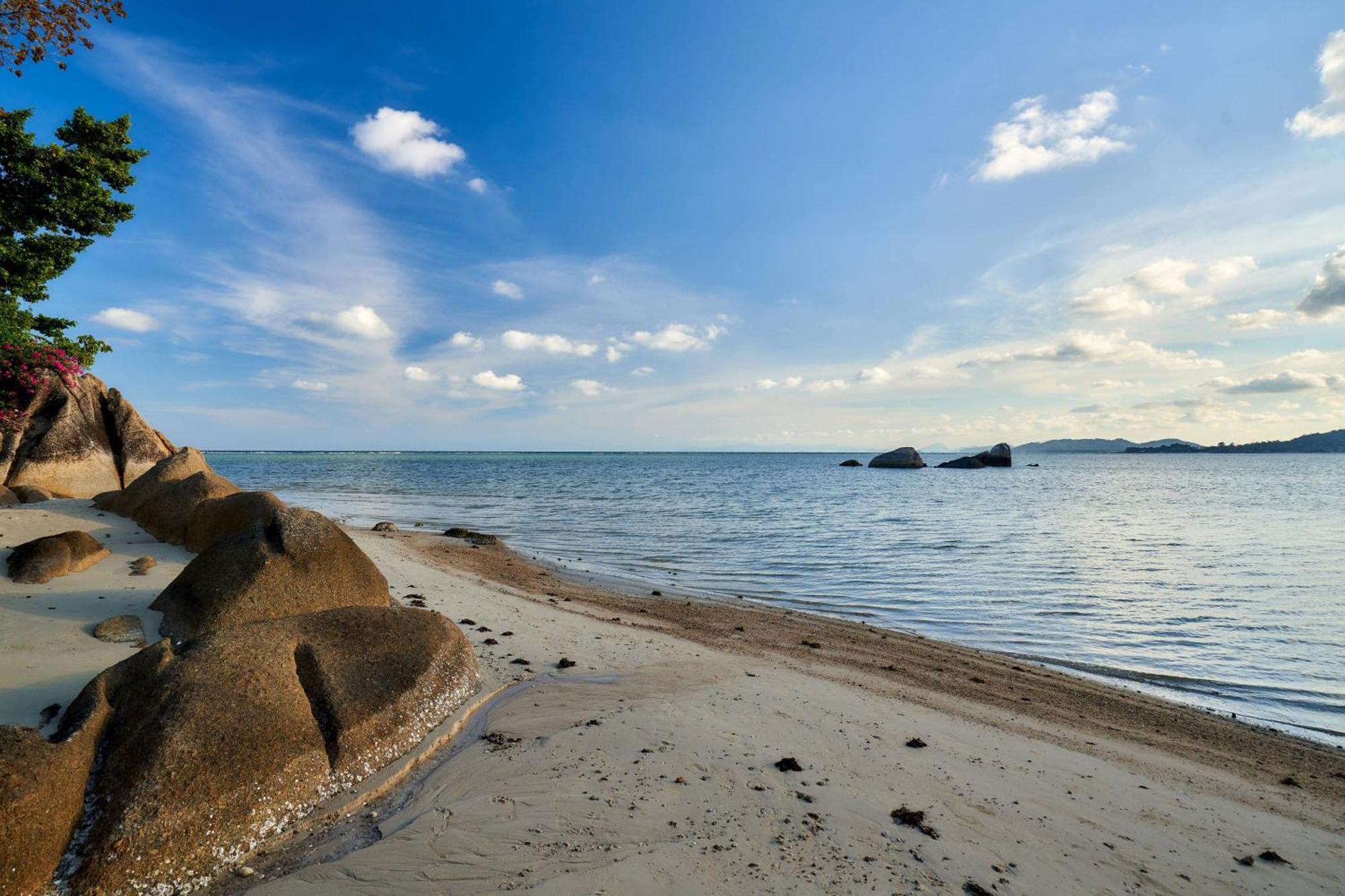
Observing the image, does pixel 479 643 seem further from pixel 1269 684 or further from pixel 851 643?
pixel 1269 684

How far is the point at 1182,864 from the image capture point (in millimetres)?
4629

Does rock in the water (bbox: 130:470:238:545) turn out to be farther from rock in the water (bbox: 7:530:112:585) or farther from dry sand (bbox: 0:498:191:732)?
rock in the water (bbox: 7:530:112:585)

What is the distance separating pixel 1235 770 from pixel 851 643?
513 cm

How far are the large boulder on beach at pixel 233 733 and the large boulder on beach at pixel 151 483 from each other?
31.2 ft

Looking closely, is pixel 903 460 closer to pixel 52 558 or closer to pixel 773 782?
pixel 773 782

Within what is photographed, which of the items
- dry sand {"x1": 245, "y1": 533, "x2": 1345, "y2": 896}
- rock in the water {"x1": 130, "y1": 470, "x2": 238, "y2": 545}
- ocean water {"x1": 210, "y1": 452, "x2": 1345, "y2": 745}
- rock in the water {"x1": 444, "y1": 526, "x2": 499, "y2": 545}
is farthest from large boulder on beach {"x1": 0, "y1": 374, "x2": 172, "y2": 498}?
dry sand {"x1": 245, "y1": 533, "x2": 1345, "y2": 896}

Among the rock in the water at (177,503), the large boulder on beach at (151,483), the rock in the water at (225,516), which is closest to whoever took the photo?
the rock in the water at (225,516)

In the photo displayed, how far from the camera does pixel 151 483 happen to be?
1288 centimetres

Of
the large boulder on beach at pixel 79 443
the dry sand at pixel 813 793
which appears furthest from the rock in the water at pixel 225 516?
the large boulder on beach at pixel 79 443

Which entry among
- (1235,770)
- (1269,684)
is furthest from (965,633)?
(1235,770)

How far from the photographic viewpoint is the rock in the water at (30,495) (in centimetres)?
1544

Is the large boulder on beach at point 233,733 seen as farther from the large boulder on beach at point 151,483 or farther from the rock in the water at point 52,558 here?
the large boulder on beach at point 151,483

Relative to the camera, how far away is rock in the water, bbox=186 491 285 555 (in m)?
9.76

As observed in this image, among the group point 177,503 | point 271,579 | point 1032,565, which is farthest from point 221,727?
point 1032,565
